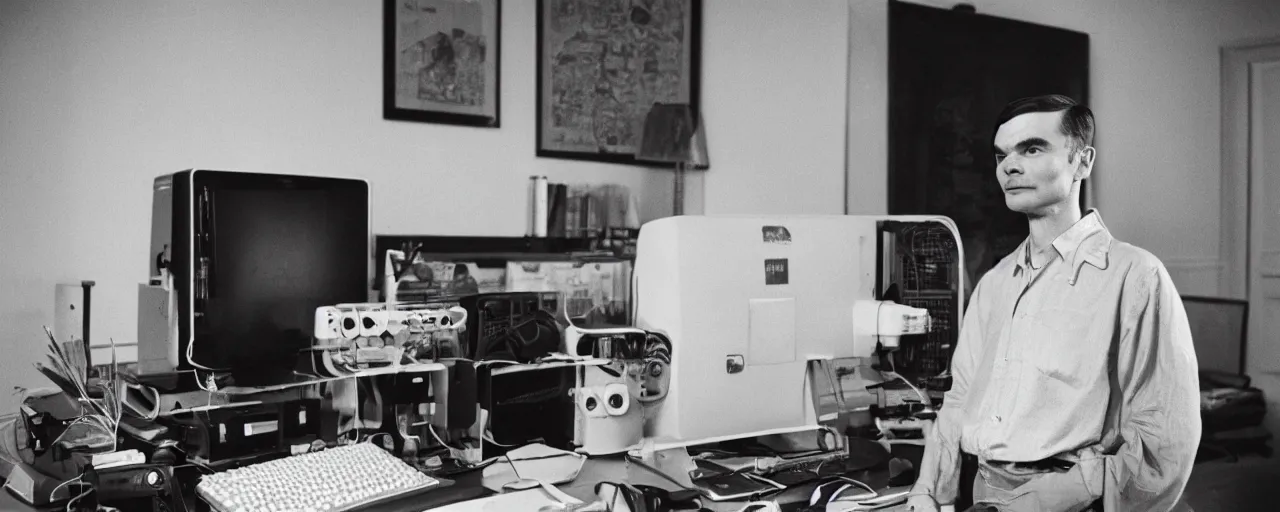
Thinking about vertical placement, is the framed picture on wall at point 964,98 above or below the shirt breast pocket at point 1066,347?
above

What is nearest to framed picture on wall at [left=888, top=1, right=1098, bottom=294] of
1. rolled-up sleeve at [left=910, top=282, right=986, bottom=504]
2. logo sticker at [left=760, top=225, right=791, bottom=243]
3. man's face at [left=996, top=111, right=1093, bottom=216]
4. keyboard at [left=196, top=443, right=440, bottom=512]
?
logo sticker at [left=760, top=225, right=791, bottom=243]

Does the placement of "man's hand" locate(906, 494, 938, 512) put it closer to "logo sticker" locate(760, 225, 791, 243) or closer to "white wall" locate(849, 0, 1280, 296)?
"logo sticker" locate(760, 225, 791, 243)

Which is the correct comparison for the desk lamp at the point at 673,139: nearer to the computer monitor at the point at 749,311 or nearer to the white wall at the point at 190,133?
the white wall at the point at 190,133

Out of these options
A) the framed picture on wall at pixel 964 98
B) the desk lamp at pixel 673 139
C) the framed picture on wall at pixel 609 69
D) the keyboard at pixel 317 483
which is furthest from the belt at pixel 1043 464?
the framed picture on wall at pixel 964 98

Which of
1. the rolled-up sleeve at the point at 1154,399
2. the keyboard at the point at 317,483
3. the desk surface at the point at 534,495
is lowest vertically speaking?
the desk surface at the point at 534,495

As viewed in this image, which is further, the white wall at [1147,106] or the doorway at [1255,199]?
the white wall at [1147,106]

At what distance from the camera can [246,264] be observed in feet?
6.52

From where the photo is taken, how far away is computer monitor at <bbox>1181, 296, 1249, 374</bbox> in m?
3.31

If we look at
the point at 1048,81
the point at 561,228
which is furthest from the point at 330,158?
the point at 1048,81

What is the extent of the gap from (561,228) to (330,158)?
2.84ft

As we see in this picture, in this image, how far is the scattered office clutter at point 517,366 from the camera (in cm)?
172

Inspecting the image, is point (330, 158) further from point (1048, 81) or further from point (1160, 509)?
point (1048, 81)

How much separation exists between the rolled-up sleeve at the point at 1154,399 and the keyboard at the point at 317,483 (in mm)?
1225

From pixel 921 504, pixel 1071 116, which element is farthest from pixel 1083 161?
pixel 921 504
